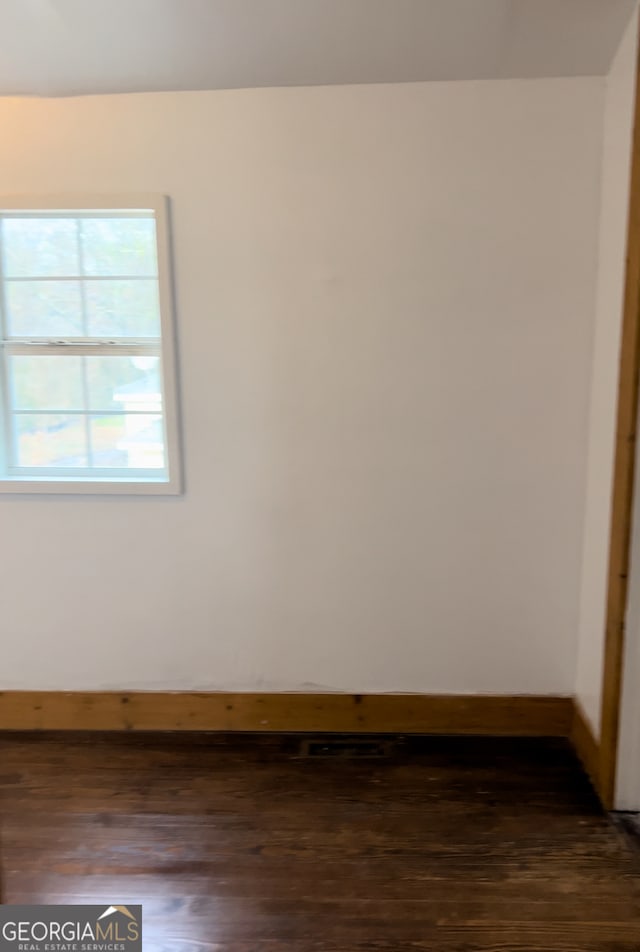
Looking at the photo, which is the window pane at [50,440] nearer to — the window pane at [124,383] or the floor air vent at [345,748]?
the window pane at [124,383]

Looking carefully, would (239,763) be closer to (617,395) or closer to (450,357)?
(450,357)

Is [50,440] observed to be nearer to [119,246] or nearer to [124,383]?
[124,383]

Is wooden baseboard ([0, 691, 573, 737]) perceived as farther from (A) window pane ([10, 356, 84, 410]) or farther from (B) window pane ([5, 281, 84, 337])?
(B) window pane ([5, 281, 84, 337])

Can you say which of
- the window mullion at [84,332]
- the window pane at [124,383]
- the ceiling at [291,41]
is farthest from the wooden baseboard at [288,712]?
the ceiling at [291,41]

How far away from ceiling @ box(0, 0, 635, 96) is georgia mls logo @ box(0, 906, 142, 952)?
2.38 metres

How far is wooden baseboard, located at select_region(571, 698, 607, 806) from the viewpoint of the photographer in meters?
2.25

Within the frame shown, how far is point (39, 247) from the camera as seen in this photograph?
249cm

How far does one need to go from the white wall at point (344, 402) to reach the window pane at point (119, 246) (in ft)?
0.48

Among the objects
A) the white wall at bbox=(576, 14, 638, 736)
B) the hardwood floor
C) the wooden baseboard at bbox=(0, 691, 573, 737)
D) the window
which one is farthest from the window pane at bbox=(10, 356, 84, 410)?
the white wall at bbox=(576, 14, 638, 736)

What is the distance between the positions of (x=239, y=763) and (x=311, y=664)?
0.41 m

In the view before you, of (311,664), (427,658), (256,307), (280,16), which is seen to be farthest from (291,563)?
(280,16)

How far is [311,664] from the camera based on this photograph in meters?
2.57

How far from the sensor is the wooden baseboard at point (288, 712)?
2.54 meters

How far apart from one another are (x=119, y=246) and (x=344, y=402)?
0.95 meters
